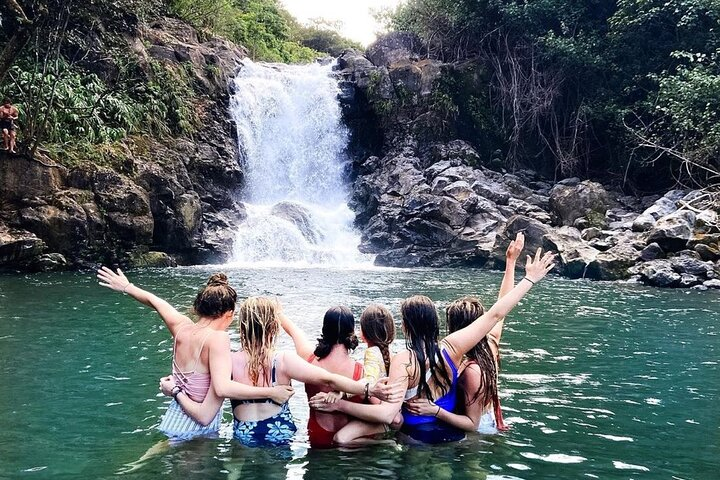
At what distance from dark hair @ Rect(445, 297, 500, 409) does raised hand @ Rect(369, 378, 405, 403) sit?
2.03ft

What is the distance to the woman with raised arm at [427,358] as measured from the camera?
4.08 meters

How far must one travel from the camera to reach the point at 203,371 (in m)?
4.29

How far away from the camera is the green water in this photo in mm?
4145

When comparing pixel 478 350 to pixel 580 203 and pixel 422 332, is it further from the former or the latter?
pixel 580 203

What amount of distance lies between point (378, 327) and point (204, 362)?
120 cm

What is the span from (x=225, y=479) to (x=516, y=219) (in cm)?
1682

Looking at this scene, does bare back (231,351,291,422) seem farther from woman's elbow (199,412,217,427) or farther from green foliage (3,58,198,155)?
green foliage (3,58,198,155)

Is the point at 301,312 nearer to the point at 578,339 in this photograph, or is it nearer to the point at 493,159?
the point at 578,339

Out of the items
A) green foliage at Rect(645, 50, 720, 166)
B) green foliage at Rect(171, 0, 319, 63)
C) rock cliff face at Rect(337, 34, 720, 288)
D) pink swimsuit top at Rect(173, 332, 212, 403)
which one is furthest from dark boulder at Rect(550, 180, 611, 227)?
pink swimsuit top at Rect(173, 332, 212, 403)

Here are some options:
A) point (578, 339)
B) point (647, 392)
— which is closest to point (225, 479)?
point (647, 392)

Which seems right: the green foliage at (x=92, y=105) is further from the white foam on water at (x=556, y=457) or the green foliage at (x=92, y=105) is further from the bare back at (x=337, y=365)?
the white foam on water at (x=556, y=457)

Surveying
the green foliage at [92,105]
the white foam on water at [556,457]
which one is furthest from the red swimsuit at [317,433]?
the green foliage at [92,105]

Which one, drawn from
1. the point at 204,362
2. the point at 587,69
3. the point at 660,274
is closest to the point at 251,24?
the point at 587,69

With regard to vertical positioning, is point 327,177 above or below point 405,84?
below
